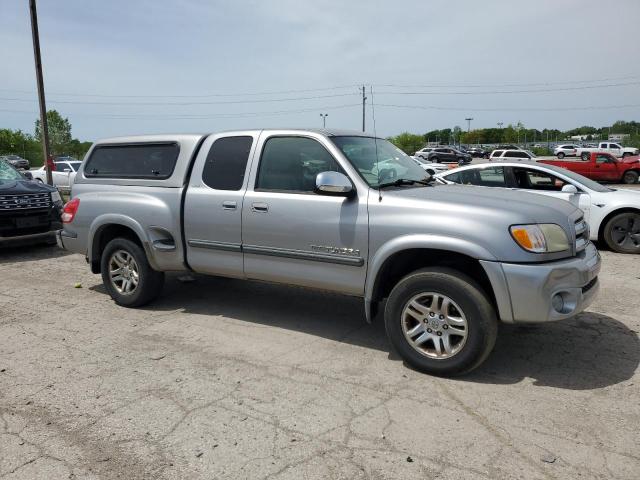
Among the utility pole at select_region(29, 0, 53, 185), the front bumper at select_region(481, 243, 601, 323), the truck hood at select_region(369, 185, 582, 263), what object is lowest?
the front bumper at select_region(481, 243, 601, 323)

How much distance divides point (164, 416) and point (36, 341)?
82.8 inches

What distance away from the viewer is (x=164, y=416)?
336cm

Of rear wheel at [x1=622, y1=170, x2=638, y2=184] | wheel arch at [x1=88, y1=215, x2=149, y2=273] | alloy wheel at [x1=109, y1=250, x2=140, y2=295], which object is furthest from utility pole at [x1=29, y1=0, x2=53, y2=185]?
rear wheel at [x1=622, y1=170, x2=638, y2=184]

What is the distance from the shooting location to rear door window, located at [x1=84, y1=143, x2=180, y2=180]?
547 centimetres

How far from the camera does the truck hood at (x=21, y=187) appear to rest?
850 centimetres

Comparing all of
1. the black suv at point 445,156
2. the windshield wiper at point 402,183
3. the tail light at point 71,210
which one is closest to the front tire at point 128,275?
the tail light at point 71,210

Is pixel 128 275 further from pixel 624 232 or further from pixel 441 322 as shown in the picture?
pixel 624 232

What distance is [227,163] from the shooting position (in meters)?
5.03

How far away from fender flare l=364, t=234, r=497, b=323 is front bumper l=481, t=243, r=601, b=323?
0.11 m

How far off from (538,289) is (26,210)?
8077 millimetres

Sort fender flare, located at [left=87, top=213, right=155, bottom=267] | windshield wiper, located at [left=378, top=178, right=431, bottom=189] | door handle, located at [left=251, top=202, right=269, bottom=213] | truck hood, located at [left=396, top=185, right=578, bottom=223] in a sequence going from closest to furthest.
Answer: truck hood, located at [left=396, top=185, right=578, bottom=223] < windshield wiper, located at [left=378, top=178, right=431, bottom=189] < door handle, located at [left=251, top=202, right=269, bottom=213] < fender flare, located at [left=87, top=213, right=155, bottom=267]

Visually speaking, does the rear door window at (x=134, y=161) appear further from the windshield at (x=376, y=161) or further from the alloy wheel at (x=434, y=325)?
the alloy wheel at (x=434, y=325)

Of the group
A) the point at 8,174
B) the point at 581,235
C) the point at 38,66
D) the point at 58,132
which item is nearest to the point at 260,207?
the point at 581,235

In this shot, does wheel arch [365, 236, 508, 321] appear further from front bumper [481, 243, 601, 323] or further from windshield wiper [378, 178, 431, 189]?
windshield wiper [378, 178, 431, 189]
